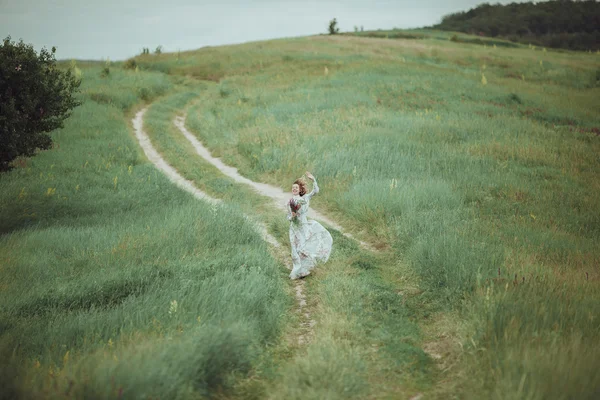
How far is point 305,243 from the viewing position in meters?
8.57

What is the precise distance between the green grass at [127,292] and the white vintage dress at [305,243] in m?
0.49

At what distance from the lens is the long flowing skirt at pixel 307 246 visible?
27.8 ft

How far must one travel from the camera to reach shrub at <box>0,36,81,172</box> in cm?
1019

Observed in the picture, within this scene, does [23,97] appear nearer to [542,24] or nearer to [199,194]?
[199,194]

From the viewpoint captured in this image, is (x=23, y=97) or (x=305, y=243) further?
(x=23, y=97)

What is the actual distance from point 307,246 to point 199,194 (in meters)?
6.19

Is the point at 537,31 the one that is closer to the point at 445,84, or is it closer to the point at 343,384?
the point at 445,84

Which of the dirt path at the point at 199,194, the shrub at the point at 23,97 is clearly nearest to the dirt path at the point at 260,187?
the dirt path at the point at 199,194

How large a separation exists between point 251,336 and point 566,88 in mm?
33458

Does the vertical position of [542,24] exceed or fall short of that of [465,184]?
it exceeds it

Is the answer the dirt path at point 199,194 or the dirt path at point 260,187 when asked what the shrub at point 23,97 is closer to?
the dirt path at point 199,194

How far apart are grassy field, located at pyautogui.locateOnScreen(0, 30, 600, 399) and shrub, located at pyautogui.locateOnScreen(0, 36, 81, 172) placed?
6.19 feet

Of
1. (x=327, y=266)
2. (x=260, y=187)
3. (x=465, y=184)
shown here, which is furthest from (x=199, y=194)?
(x=465, y=184)

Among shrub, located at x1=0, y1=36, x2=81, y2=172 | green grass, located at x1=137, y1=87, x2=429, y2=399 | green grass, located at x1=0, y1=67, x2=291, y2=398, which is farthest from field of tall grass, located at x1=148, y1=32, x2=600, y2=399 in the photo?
shrub, located at x1=0, y1=36, x2=81, y2=172
